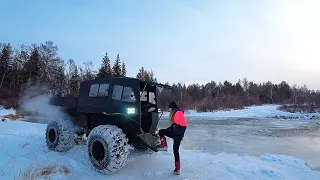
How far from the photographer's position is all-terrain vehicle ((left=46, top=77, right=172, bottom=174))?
647cm

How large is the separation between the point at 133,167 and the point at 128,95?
179 centimetres

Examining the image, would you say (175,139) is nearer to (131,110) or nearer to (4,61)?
(131,110)

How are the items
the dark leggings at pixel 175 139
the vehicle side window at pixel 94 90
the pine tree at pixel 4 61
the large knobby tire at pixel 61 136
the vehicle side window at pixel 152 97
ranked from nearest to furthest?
the dark leggings at pixel 175 139, the vehicle side window at pixel 94 90, the large knobby tire at pixel 61 136, the vehicle side window at pixel 152 97, the pine tree at pixel 4 61

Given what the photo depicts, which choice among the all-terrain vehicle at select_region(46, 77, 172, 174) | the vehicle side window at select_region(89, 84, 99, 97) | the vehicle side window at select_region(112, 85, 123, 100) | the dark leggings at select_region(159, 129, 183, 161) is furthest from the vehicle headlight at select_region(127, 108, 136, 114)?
the vehicle side window at select_region(89, 84, 99, 97)

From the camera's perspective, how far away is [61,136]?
26.0ft

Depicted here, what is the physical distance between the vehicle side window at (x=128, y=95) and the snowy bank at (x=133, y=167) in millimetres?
1687

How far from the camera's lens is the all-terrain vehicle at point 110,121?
255 inches

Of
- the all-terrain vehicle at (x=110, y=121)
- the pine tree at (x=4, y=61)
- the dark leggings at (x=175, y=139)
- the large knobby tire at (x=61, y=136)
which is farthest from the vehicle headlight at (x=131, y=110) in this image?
the pine tree at (x=4, y=61)

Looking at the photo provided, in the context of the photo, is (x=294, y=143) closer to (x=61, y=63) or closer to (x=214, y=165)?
(x=214, y=165)

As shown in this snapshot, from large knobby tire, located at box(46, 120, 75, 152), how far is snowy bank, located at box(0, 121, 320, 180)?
175 millimetres

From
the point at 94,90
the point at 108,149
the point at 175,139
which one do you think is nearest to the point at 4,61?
the point at 94,90

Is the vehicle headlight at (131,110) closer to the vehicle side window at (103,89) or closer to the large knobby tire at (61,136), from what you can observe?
the vehicle side window at (103,89)

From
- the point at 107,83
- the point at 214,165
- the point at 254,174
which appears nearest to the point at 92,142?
the point at 107,83

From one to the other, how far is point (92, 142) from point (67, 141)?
157 centimetres
